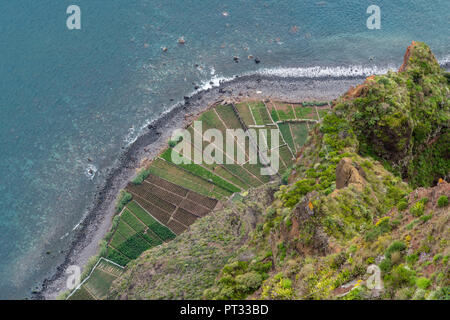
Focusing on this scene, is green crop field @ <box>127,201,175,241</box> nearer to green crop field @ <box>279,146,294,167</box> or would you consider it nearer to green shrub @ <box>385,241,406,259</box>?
green crop field @ <box>279,146,294,167</box>

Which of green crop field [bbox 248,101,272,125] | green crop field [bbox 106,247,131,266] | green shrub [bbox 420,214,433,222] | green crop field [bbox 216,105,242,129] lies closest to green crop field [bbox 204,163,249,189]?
green crop field [bbox 216,105,242,129]

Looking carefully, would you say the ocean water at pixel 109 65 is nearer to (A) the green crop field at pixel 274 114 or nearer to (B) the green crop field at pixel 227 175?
(A) the green crop field at pixel 274 114

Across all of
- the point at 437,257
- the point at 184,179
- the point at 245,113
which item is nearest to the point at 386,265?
the point at 437,257

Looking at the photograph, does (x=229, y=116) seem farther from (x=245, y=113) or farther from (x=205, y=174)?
(x=205, y=174)

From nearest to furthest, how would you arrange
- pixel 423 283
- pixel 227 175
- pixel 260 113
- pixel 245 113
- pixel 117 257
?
pixel 423 283 → pixel 117 257 → pixel 227 175 → pixel 245 113 → pixel 260 113

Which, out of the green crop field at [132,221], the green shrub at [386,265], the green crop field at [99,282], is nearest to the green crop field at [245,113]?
the green crop field at [132,221]
